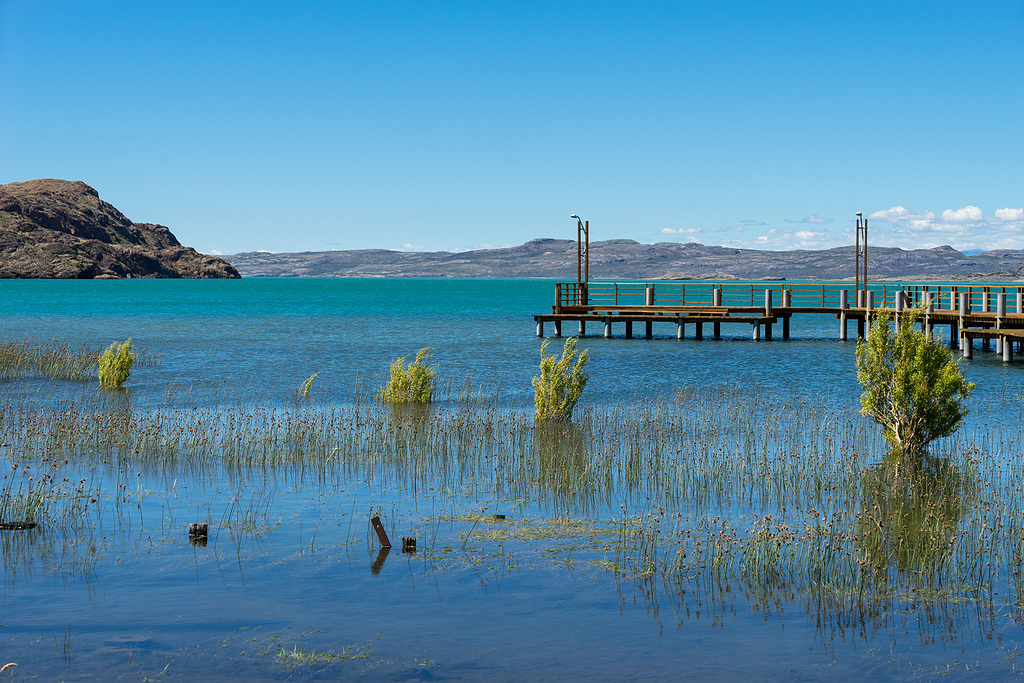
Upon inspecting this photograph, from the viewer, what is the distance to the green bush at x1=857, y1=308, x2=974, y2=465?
14930mm

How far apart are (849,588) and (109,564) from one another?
6877 mm

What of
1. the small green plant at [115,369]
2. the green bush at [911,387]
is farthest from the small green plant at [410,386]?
the green bush at [911,387]

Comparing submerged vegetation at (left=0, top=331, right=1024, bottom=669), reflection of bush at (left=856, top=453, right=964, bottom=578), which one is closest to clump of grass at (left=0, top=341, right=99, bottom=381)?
submerged vegetation at (left=0, top=331, right=1024, bottom=669)

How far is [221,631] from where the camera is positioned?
7492 mm

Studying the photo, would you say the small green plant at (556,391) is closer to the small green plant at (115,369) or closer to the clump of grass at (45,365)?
the small green plant at (115,369)

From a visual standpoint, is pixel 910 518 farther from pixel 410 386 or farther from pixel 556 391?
pixel 410 386

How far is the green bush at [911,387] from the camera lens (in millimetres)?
14930

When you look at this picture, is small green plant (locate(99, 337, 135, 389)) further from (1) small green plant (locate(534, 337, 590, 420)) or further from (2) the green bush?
(2) the green bush

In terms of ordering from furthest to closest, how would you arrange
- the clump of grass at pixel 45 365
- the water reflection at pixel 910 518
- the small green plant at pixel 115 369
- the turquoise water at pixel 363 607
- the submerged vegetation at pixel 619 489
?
the clump of grass at pixel 45 365 → the small green plant at pixel 115 369 → the water reflection at pixel 910 518 → the submerged vegetation at pixel 619 489 → the turquoise water at pixel 363 607

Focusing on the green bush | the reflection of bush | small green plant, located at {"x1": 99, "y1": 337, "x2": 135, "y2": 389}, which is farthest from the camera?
small green plant, located at {"x1": 99, "y1": 337, "x2": 135, "y2": 389}

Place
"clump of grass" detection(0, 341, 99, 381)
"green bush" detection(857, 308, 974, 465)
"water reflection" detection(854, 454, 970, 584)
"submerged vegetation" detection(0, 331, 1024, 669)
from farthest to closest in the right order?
"clump of grass" detection(0, 341, 99, 381)
"green bush" detection(857, 308, 974, 465)
"water reflection" detection(854, 454, 970, 584)
"submerged vegetation" detection(0, 331, 1024, 669)

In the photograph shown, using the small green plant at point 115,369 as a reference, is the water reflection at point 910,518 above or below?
below

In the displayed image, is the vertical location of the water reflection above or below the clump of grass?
below

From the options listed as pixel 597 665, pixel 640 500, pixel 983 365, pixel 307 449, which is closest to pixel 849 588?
pixel 597 665
